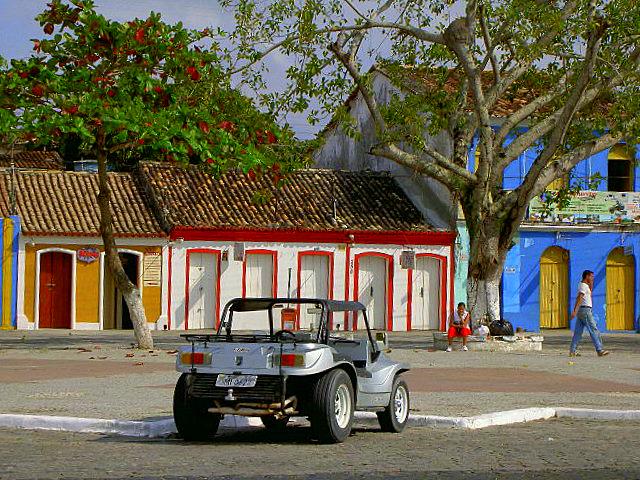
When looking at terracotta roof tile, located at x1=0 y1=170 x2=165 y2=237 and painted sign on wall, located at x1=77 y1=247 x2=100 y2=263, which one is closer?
terracotta roof tile, located at x1=0 y1=170 x2=165 y2=237

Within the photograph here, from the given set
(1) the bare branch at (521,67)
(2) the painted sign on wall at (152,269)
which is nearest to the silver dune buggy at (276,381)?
(1) the bare branch at (521,67)

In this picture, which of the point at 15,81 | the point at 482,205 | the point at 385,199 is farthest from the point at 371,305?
the point at 15,81

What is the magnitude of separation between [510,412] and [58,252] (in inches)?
1054

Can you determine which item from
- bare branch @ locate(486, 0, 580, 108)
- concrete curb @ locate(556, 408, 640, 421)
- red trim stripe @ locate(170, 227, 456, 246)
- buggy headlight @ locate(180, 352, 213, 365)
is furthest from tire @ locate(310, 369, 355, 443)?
red trim stripe @ locate(170, 227, 456, 246)

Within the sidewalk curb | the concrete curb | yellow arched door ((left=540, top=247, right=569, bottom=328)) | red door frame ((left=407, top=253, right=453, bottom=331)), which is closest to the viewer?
the sidewalk curb

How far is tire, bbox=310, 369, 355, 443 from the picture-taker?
11422mm

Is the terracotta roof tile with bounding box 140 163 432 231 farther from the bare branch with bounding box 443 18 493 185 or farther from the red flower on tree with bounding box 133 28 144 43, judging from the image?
the red flower on tree with bounding box 133 28 144 43

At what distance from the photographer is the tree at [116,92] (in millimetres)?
23359

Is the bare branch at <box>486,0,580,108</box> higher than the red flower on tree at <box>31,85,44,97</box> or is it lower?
higher

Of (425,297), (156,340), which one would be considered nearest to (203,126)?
(156,340)

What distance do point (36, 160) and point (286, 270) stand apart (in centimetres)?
1257

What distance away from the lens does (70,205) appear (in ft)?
131

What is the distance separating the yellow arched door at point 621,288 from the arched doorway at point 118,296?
50.8 feet

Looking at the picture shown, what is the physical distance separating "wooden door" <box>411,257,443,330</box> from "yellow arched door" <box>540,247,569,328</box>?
3496mm
